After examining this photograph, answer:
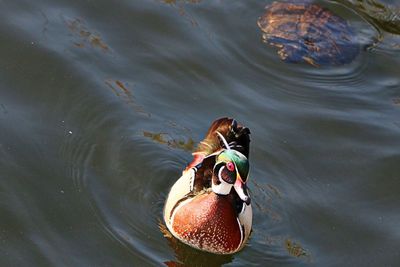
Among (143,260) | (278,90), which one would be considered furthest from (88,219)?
(278,90)

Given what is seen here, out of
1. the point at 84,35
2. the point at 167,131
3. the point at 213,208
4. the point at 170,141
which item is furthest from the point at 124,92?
the point at 213,208

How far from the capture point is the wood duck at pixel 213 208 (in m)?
7.42

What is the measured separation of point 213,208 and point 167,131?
4.12 feet

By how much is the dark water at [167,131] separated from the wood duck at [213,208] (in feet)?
0.48

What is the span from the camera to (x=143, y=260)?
Result: 7148mm

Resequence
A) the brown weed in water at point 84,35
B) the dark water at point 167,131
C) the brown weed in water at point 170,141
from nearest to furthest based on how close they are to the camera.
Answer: the dark water at point 167,131 < the brown weed in water at point 170,141 < the brown weed in water at point 84,35

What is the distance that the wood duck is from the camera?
7.42m

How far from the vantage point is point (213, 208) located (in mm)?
7426

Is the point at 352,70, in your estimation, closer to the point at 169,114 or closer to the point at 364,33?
the point at 364,33

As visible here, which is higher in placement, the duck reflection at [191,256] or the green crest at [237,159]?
the green crest at [237,159]

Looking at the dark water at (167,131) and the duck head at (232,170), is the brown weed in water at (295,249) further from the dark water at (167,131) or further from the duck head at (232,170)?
the duck head at (232,170)

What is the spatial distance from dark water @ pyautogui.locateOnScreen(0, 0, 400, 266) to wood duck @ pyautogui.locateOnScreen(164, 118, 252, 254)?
146 millimetres

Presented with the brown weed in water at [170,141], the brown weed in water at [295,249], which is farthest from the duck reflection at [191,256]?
the brown weed in water at [170,141]

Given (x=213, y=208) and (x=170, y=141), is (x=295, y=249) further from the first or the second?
(x=170, y=141)
